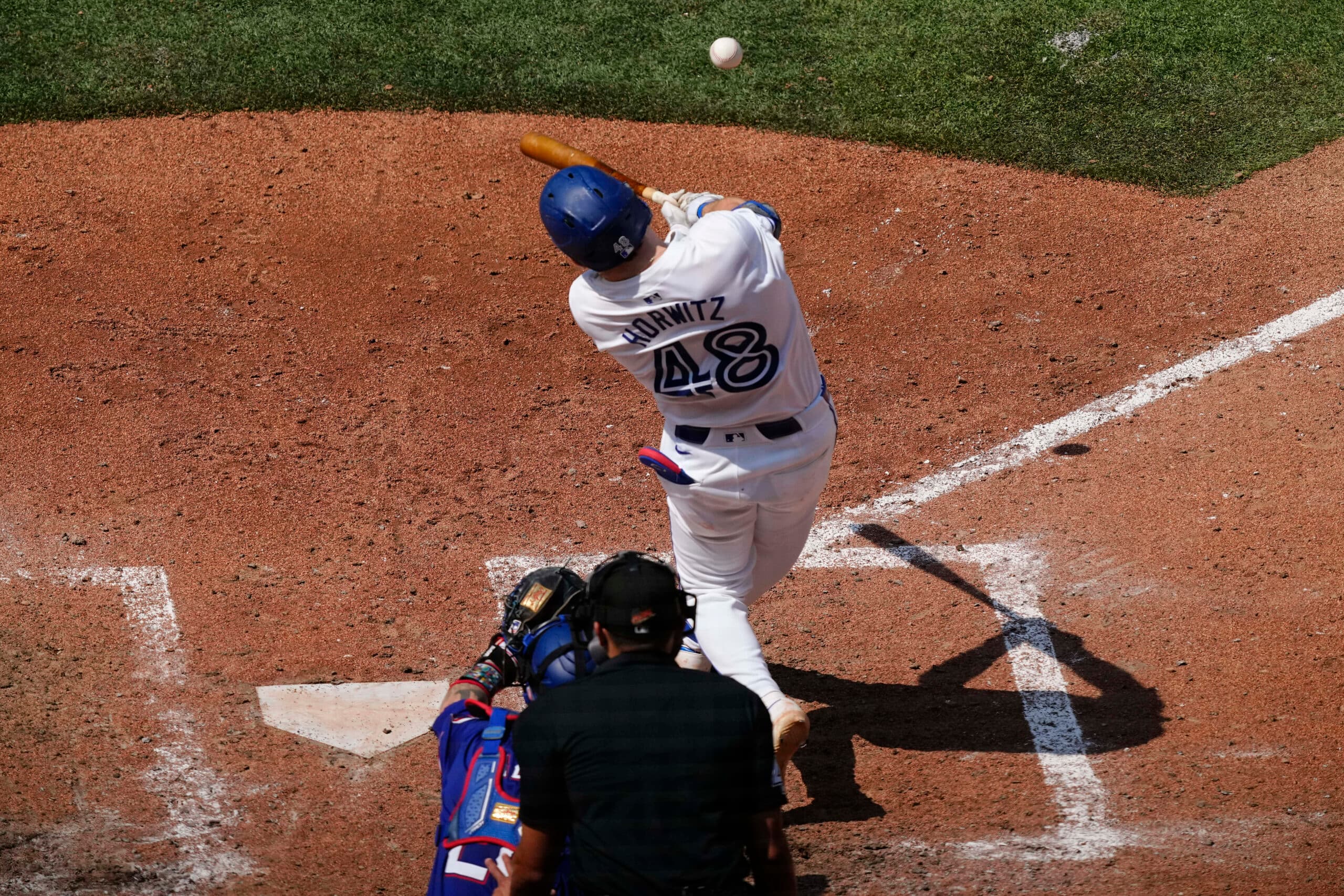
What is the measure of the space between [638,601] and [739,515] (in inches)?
55.3

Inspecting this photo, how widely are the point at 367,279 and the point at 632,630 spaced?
191 inches

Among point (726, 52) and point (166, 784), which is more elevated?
point (726, 52)

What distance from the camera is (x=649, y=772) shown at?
105 inches

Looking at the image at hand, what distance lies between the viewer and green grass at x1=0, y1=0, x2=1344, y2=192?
8445 millimetres

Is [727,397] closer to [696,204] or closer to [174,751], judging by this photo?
[696,204]

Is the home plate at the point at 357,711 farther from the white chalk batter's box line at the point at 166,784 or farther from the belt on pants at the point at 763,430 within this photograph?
the belt on pants at the point at 763,430

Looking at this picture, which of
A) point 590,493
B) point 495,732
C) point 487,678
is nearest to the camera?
point 495,732

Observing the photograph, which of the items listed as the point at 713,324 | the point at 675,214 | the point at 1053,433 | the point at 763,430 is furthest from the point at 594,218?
the point at 1053,433

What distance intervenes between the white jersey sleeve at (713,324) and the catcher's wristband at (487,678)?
1037 millimetres

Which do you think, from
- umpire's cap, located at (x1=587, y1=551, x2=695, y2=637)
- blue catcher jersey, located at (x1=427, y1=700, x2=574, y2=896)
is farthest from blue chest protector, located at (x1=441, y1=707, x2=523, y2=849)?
umpire's cap, located at (x1=587, y1=551, x2=695, y2=637)

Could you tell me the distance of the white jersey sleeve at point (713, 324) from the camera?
3.84 metres

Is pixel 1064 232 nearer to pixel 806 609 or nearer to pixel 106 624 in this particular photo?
pixel 806 609

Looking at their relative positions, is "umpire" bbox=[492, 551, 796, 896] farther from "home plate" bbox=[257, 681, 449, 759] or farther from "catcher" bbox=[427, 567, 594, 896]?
"home plate" bbox=[257, 681, 449, 759]

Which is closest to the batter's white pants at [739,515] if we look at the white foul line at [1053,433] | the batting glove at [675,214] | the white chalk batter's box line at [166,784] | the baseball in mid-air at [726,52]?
the batting glove at [675,214]
